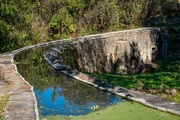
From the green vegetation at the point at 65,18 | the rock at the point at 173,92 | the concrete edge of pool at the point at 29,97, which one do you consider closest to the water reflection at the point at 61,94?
the concrete edge of pool at the point at 29,97

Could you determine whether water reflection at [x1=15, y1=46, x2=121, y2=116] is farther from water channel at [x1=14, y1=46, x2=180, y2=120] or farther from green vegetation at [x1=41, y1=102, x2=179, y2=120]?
green vegetation at [x1=41, y1=102, x2=179, y2=120]

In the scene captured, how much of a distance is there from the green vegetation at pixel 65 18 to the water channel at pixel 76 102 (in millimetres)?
7936

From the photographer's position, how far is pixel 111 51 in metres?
20.6

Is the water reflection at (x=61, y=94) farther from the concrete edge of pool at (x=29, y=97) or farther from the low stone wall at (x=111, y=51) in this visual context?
the low stone wall at (x=111, y=51)

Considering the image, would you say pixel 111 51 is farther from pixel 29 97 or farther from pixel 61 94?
pixel 29 97

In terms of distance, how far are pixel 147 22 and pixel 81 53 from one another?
628 inches

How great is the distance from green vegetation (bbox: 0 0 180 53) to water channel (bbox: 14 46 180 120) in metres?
7.94

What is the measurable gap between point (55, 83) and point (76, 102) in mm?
1845

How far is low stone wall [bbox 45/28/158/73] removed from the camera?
607 inches

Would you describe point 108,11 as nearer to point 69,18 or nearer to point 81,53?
point 69,18

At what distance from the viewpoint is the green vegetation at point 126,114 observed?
231 inches

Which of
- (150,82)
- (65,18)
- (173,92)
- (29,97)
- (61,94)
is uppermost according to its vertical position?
(65,18)

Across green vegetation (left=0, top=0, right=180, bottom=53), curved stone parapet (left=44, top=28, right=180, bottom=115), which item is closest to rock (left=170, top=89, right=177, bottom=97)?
curved stone parapet (left=44, top=28, right=180, bottom=115)

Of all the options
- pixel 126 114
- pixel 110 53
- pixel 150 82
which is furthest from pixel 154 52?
pixel 126 114
